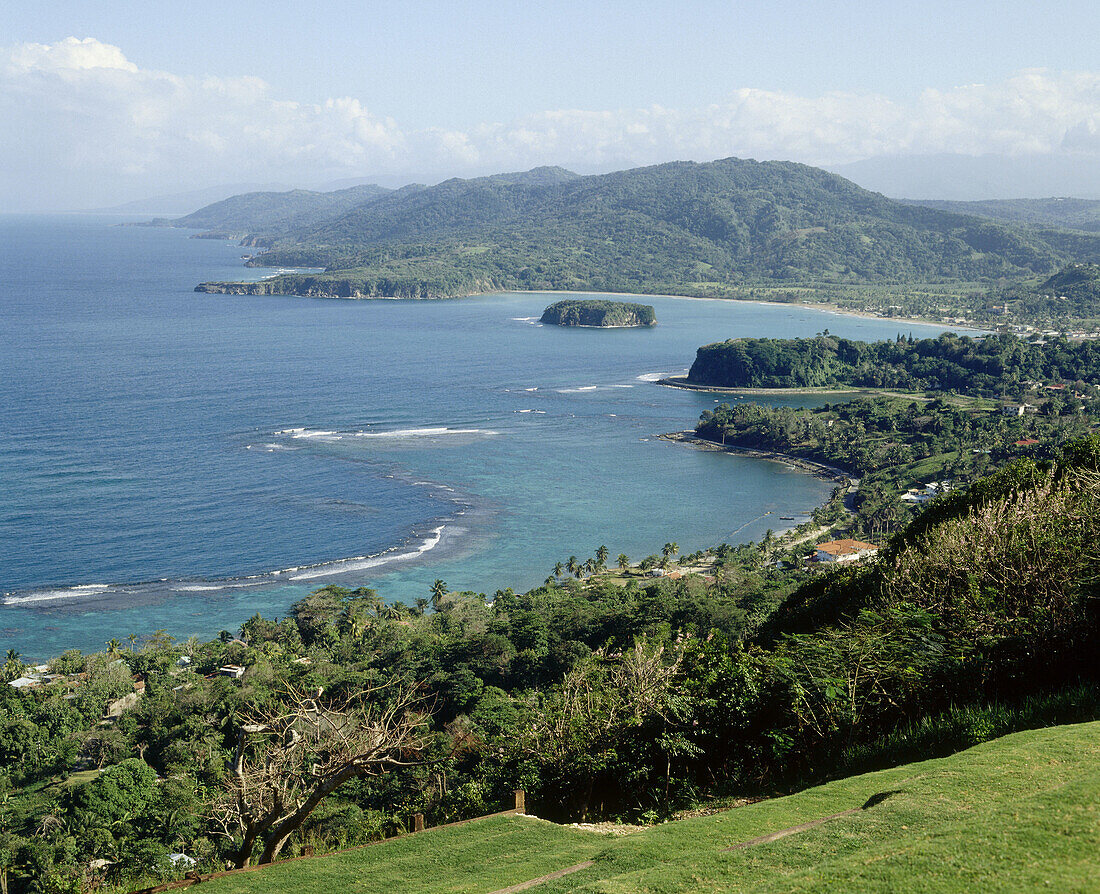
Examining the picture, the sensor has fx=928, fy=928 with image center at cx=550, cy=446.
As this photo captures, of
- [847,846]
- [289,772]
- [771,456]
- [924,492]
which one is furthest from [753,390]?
[847,846]

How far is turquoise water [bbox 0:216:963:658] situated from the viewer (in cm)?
5275

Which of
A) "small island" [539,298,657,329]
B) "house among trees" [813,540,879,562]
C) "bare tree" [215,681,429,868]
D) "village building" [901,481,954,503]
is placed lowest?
"house among trees" [813,540,879,562]

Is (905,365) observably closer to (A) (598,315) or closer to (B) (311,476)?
(A) (598,315)

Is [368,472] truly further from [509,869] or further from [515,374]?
[509,869]

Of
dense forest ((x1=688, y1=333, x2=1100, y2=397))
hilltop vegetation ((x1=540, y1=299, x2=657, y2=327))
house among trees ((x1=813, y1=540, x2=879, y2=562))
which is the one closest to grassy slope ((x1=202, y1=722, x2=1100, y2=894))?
house among trees ((x1=813, y1=540, x2=879, y2=562))

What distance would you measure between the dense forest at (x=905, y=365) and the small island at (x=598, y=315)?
53699 mm

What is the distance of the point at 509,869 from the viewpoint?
1145 centimetres

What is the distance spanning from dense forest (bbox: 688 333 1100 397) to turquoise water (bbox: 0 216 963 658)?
10325mm

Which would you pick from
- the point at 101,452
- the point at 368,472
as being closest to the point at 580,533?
the point at 368,472

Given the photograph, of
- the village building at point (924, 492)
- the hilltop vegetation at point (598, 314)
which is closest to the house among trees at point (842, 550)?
the village building at point (924, 492)

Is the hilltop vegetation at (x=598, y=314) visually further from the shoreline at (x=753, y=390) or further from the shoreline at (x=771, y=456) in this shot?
the shoreline at (x=771, y=456)

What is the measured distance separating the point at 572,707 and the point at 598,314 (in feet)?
531

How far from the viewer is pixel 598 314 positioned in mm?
176875

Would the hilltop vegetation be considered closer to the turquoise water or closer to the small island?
the small island
